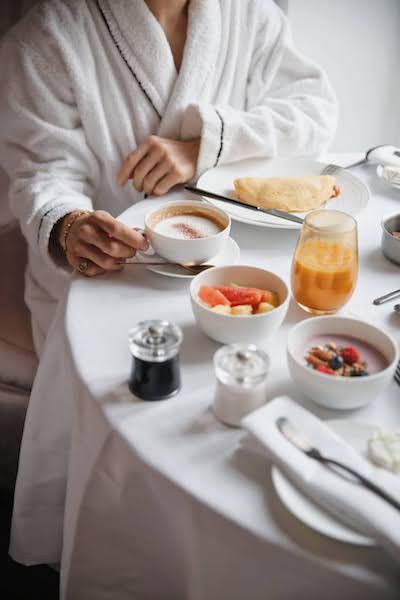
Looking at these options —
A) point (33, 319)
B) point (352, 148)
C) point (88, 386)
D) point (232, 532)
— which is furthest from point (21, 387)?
point (352, 148)

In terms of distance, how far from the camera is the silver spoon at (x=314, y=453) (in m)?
0.66

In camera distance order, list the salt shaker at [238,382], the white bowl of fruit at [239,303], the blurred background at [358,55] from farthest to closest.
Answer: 1. the blurred background at [358,55]
2. the white bowl of fruit at [239,303]
3. the salt shaker at [238,382]

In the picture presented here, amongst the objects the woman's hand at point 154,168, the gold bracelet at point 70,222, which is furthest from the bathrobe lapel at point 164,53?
the gold bracelet at point 70,222

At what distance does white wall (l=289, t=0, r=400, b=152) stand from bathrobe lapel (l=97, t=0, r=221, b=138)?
75cm

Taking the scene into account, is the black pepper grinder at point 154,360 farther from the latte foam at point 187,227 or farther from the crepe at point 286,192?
the crepe at point 286,192

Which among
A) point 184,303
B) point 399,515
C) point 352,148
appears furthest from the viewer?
point 352,148

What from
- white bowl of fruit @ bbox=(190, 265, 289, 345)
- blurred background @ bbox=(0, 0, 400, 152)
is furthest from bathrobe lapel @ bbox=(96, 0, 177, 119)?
blurred background @ bbox=(0, 0, 400, 152)

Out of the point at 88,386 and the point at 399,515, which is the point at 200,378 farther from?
the point at 399,515

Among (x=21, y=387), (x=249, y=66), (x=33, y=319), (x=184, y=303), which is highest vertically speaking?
(x=249, y=66)

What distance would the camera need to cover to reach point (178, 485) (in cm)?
70

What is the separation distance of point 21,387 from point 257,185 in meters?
0.69

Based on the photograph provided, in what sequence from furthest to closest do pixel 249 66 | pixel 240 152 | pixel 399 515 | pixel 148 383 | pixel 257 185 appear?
pixel 249 66 < pixel 240 152 < pixel 257 185 < pixel 148 383 < pixel 399 515

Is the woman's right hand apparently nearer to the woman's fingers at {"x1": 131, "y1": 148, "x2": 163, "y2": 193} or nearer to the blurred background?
the woman's fingers at {"x1": 131, "y1": 148, "x2": 163, "y2": 193}

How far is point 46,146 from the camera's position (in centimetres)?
135
